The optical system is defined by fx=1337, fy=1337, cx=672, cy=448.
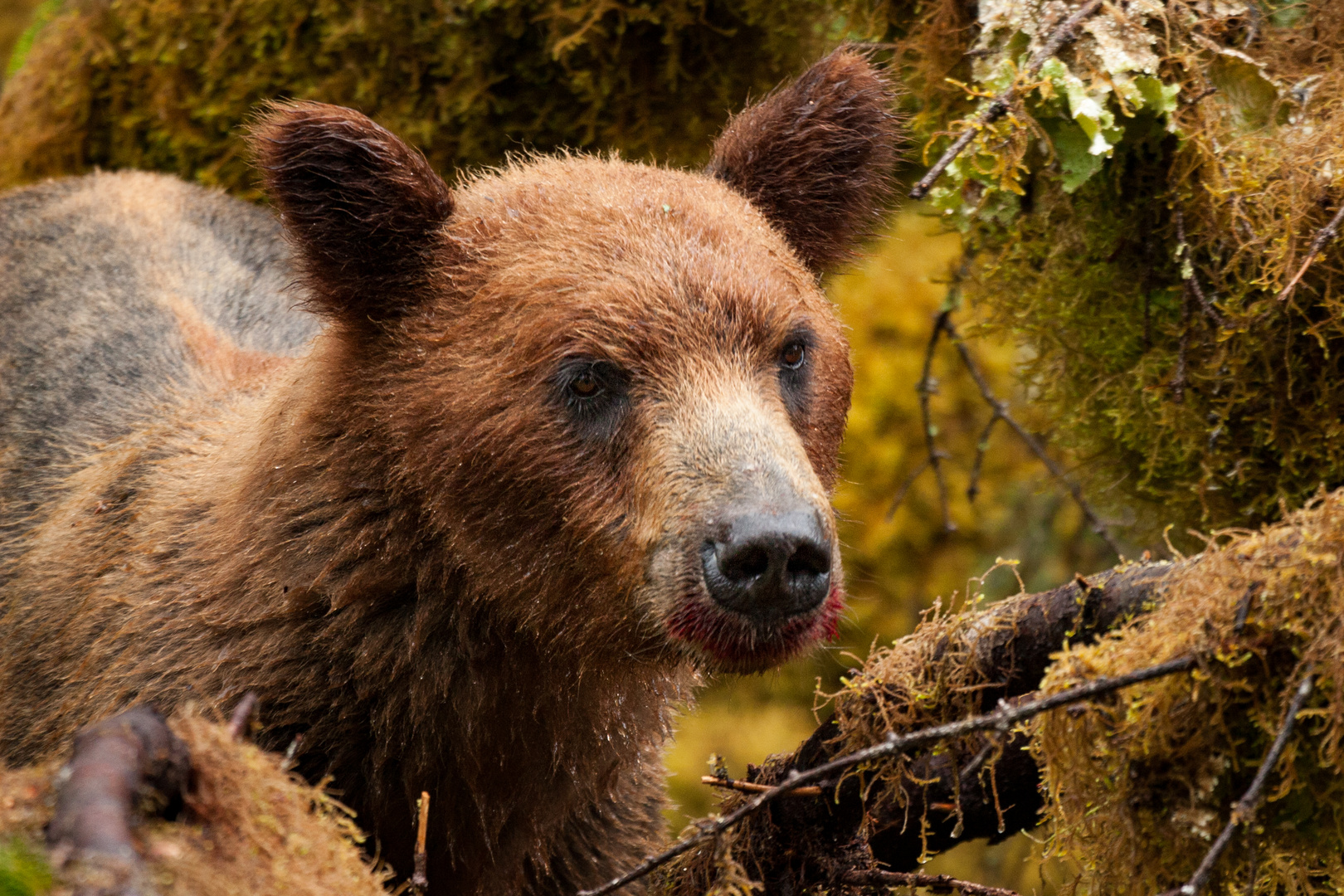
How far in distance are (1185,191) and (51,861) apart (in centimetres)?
378

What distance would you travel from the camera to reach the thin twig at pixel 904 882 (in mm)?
3230

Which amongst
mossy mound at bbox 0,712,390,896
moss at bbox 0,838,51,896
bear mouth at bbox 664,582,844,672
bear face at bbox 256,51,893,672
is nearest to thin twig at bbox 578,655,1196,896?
bear mouth at bbox 664,582,844,672

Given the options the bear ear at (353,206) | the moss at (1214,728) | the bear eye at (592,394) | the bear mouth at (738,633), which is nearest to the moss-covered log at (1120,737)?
the moss at (1214,728)

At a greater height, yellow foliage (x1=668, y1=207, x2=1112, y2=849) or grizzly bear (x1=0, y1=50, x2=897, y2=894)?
grizzly bear (x1=0, y1=50, x2=897, y2=894)

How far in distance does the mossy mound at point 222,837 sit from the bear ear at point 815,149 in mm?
2402

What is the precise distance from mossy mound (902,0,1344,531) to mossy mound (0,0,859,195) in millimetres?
1213

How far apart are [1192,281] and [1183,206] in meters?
0.26

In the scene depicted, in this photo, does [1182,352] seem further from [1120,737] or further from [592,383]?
[592,383]

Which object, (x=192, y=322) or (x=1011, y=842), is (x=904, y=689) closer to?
(x=192, y=322)

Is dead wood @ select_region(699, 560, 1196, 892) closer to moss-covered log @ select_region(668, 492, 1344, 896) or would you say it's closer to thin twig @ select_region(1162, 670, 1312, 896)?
moss-covered log @ select_region(668, 492, 1344, 896)

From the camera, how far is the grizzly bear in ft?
11.3

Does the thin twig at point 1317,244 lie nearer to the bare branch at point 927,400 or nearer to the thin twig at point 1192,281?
the thin twig at point 1192,281

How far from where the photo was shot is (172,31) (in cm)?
606

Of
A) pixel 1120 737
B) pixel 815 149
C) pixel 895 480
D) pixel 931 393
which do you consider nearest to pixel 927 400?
pixel 931 393
